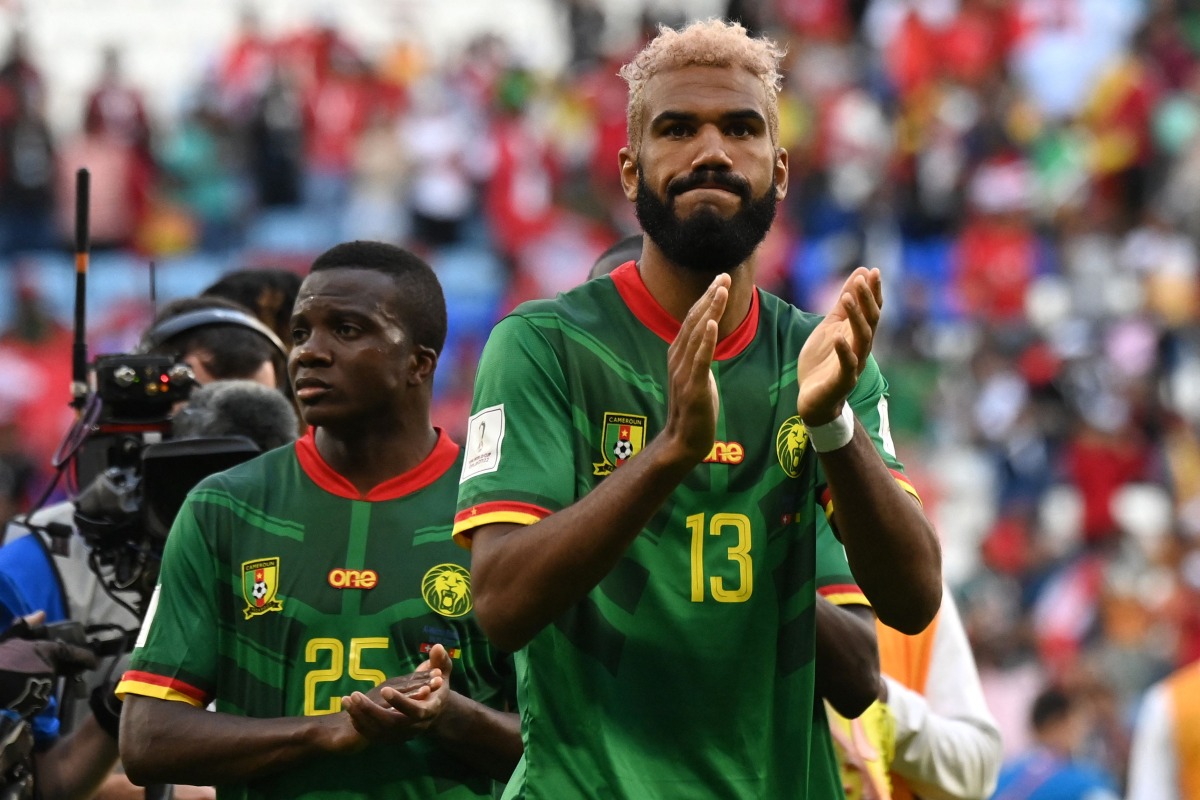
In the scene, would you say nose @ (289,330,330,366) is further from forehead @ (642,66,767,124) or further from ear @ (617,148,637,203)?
forehead @ (642,66,767,124)

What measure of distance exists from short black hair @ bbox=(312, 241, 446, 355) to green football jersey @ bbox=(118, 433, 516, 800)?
405mm

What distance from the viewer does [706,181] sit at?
3842 millimetres

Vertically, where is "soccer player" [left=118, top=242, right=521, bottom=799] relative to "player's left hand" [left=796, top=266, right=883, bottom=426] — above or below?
below

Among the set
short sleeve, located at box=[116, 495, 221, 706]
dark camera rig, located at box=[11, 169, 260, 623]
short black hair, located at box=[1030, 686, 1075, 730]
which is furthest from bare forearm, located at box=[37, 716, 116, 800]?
short black hair, located at box=[1030, 686, 1075, 730]

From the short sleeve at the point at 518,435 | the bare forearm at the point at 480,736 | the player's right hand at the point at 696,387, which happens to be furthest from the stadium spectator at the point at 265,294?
the player's right hand at the point at 696,387

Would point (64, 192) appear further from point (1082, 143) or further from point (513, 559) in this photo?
point (513, 559)

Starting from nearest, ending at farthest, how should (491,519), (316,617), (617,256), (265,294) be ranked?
1. (491,519)
2. (316,617)
3. (617,256)
4. (265,294)

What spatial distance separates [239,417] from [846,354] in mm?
2322

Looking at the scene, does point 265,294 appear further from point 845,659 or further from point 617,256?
point 845,659

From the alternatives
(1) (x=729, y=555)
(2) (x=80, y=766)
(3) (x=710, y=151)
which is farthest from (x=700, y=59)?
(2) (x=80, y=766)

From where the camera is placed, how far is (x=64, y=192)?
2012cm

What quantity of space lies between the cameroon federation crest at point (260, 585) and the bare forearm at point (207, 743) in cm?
24

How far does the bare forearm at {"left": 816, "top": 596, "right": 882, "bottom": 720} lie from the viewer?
13.5 ft

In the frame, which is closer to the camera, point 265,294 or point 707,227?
point 707,227
